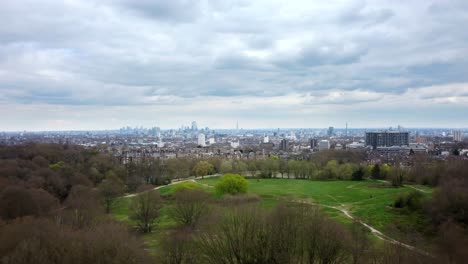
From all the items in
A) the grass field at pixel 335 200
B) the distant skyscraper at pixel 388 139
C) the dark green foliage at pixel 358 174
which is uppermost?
the distant skyscraper at pixel 388 139

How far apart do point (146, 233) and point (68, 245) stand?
21830 millimetres

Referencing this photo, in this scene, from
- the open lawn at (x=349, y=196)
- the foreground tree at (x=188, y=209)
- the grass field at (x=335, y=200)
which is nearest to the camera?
the foreground tree at (x=188, y=209)

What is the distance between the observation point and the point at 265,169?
97.5m

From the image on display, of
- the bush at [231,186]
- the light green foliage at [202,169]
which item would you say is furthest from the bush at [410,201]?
the light green foliage at [202,169]

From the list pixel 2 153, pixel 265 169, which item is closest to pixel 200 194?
pixel 265 169

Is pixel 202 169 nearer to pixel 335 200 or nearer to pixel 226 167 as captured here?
pixel 226 167

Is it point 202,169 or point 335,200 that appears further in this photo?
point 202,169

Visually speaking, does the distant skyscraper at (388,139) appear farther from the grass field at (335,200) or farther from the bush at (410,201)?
the bush at (410,201)

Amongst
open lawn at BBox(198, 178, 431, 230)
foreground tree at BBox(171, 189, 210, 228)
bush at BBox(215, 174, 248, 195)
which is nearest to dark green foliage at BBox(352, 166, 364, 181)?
open lawn at BBox(198, 178, 431, 230)

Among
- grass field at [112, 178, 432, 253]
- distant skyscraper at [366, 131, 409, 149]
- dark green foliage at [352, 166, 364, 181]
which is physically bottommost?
grass field at [112, 178, 432, 253]

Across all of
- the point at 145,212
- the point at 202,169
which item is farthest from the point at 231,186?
the point at 202,169

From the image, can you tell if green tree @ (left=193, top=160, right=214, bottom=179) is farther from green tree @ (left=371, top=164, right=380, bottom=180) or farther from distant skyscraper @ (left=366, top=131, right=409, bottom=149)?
distant skyscraper @ (left=366, top=131, right=409, bottom=149)

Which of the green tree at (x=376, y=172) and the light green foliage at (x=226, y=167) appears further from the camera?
the light green foliage at (x=226, y=167)

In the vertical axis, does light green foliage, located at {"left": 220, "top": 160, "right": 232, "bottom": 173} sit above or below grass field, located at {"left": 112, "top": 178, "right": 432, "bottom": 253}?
above
